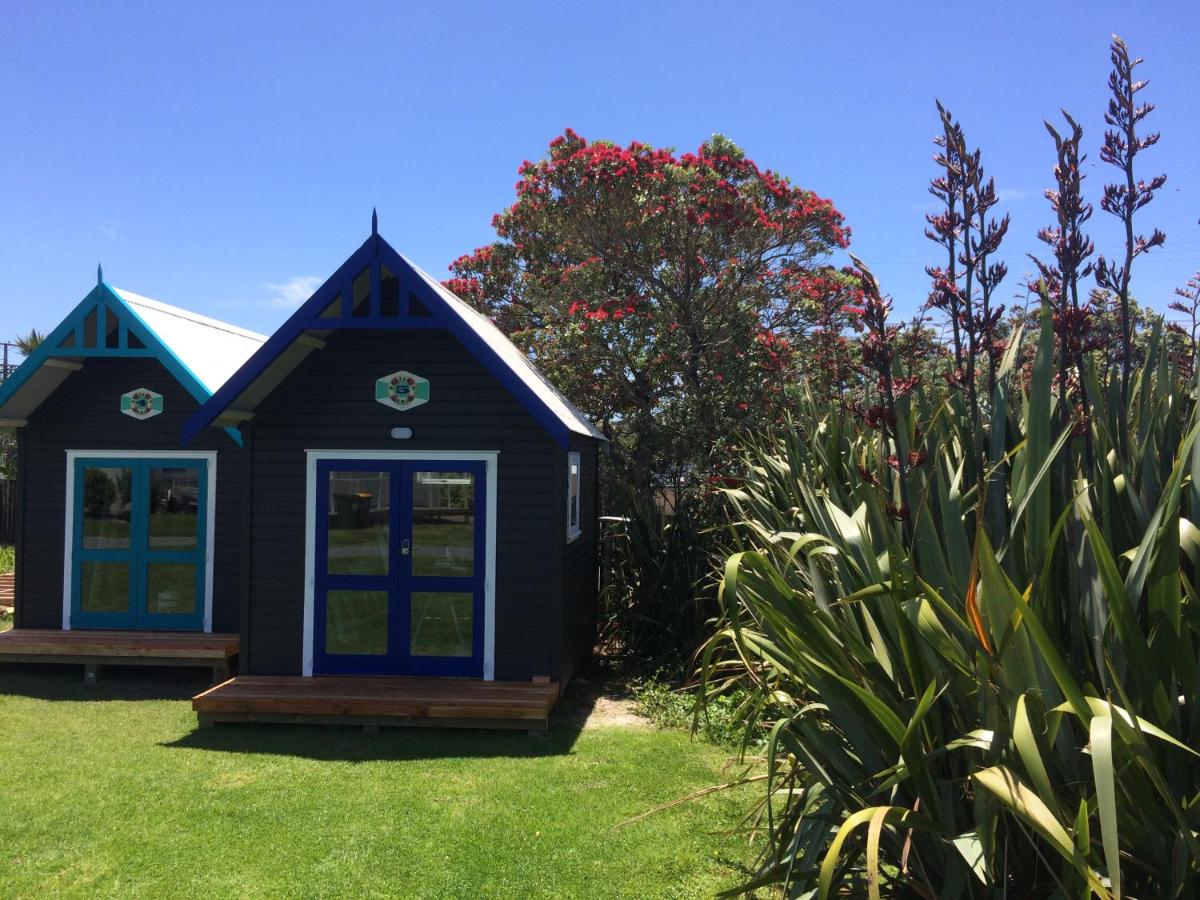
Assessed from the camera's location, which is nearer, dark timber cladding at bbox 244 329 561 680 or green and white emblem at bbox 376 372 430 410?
dark timber cladding at bbox 244 329 561 680

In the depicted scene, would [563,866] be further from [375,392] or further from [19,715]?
[19,715]

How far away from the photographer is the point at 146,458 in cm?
1028

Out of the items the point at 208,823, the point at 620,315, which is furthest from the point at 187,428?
the point at 620,315

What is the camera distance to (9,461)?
23.6 m

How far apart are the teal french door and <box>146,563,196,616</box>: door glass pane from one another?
1 centimetres

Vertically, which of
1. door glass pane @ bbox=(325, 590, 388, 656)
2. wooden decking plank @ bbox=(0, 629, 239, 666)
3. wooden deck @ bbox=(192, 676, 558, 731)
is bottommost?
wooden deck @ bbox=(192, 676, 558, 731)

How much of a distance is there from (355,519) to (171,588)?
342cm

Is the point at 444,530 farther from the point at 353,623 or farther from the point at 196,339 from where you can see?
the point at 196,339

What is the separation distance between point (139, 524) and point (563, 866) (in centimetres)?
765

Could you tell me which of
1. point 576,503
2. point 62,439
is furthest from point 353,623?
point 62,439

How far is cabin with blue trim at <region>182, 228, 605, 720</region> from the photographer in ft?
26.6

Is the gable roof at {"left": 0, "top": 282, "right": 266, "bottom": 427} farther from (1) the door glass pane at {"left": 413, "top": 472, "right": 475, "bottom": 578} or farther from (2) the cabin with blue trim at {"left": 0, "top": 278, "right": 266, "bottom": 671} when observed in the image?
(1) the door glass pane at {"left": 413, "top": 472, "right": 475, "bottom": 578}

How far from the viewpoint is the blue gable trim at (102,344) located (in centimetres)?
939

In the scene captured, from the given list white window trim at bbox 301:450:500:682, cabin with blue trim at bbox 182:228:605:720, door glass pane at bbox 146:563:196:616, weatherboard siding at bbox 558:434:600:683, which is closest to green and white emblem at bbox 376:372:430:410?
cabin with blue trim at bbox 182:228:605:720
